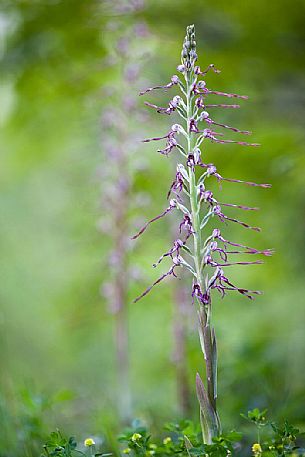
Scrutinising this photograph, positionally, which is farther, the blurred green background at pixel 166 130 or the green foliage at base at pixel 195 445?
the blurred green background at pixel 166 130

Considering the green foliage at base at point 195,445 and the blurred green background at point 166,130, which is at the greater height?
the blurred green background at point 166,130

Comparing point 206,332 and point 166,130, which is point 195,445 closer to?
point 206,332

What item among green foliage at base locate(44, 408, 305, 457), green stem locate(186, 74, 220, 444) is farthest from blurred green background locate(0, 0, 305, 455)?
green stem locate(186, 74, 220, 444)

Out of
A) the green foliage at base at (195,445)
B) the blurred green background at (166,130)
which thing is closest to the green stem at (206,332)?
the green foliage at base at (195,445)

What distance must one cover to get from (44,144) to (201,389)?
3.37m

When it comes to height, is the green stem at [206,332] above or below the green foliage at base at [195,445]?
above

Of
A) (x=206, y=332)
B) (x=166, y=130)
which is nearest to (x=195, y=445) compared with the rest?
(x=206, y=332)

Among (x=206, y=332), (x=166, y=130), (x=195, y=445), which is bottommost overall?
(x=195, y=445)

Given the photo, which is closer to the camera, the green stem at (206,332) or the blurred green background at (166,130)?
the green stem at (206,332)

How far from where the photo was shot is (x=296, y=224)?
399 centimetres

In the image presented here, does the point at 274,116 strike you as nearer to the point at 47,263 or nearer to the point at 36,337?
the point at 47,263

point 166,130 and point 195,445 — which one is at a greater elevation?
point 166,130

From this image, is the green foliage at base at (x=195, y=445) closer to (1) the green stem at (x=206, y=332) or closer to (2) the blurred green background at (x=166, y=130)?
(1) the green stem at (x=206, y=332)

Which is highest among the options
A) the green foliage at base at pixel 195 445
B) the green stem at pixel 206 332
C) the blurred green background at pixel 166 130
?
the blurred green background at pixel 166 130
